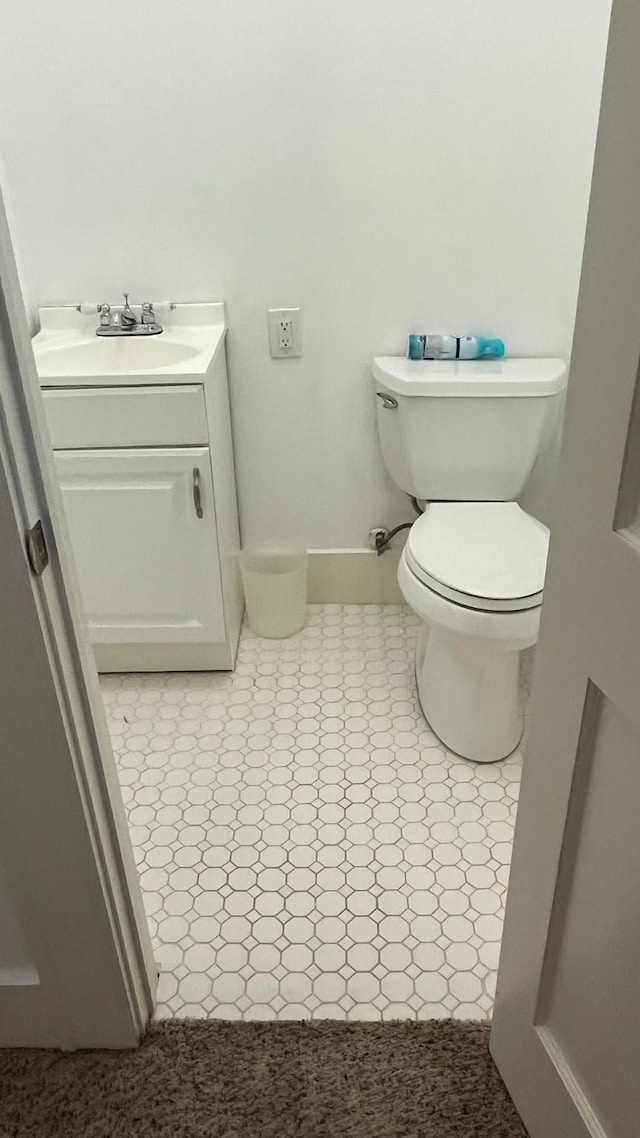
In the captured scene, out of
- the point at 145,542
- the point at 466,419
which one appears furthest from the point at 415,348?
the point at 145,542

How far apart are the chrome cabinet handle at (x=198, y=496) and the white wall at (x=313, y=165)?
0.39 m

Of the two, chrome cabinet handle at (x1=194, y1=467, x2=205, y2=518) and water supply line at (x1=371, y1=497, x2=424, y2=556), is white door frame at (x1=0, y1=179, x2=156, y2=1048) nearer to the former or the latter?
chrome cabinet handle at (x1=194, y1=467, x2=205, y2=518)

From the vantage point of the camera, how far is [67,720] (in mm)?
1009

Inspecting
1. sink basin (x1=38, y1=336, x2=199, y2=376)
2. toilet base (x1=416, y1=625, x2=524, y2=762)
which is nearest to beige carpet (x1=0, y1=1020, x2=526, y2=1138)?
toilet base (x1=416, y1=625, x2=524, y2=762)

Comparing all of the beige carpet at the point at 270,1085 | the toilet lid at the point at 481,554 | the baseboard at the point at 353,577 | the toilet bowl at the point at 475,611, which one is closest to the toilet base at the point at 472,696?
the toilet bowl at the point at 475,611

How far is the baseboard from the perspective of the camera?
2422 millimetres

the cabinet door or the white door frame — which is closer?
the white door frame

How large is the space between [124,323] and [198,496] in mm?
488

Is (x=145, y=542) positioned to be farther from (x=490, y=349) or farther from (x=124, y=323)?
(x=490, y=349)

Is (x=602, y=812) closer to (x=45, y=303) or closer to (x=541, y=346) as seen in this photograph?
(x=541, y=346)

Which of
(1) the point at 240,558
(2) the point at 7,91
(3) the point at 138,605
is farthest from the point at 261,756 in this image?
(2) the point at 7,91

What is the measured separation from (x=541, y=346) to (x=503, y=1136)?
1668 millimetres

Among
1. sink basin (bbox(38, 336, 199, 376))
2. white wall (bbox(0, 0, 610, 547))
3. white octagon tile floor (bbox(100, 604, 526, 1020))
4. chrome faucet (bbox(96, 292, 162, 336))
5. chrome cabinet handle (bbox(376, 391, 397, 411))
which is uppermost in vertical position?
white wall (bbox(0, 0, 610, 547))

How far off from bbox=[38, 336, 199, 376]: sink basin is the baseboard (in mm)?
692
